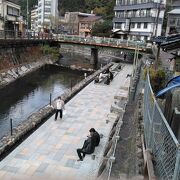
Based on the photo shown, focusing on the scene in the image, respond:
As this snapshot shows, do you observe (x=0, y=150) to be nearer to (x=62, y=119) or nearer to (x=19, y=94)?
(x=62, y=119)

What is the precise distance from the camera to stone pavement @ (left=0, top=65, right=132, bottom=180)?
401 inches

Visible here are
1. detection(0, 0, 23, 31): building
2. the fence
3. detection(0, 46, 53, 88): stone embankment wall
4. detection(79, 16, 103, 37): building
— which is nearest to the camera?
the fence

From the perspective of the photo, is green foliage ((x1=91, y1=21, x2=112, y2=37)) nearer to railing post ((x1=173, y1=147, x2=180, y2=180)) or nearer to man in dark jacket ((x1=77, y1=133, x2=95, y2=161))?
man in dark jacket ((x1=77, y1=133, x2=95, y2=161))

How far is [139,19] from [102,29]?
1154 centimetres

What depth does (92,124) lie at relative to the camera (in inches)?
624

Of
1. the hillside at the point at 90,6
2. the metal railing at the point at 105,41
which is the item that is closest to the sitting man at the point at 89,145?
the metal railing at the point at 105,41

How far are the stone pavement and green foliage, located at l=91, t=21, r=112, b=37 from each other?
4987cm

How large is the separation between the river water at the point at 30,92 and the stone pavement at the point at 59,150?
3533 mm

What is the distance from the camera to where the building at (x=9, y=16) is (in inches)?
1703

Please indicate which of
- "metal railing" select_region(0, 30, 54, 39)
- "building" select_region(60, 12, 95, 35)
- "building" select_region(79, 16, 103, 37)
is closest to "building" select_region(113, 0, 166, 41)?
"building" select_region(79, 16, 103, 37)

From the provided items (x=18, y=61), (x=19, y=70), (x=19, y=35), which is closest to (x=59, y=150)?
(x=19, y=70)

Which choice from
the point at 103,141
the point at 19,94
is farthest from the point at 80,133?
the point at 19,94

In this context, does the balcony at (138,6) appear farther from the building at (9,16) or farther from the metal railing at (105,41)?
the building at (9,16)

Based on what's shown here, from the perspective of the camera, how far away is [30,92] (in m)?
27.0
